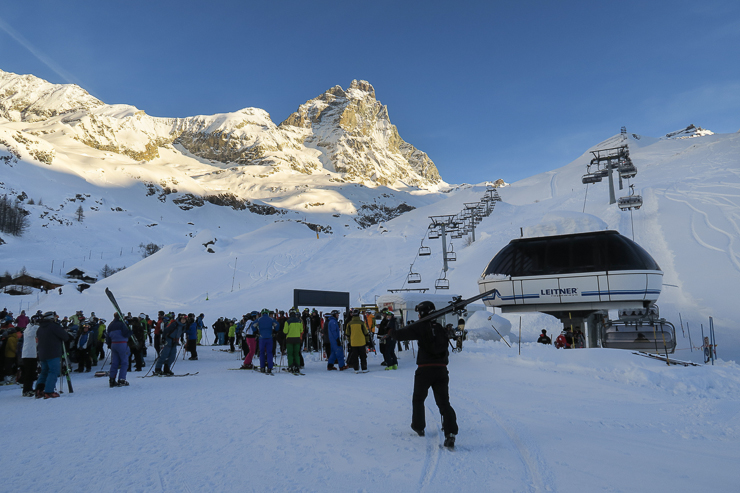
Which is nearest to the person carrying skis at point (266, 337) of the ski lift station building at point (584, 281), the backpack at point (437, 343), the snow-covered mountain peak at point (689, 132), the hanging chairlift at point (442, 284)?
the backpack at point (437, 343)

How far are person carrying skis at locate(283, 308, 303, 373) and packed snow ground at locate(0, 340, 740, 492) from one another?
1823 mm

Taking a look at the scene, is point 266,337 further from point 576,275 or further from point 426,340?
point 576,275

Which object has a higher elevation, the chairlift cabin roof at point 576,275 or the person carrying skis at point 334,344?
the chairlift cabin roof at point 576,275

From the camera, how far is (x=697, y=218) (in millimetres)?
33312

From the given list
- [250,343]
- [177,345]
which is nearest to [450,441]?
[250,343]

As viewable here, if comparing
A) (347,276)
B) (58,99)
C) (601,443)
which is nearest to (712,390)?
(601,443)

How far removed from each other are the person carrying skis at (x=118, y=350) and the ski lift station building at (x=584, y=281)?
10590 mm

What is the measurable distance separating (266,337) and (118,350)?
3.08m

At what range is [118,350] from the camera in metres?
9.26

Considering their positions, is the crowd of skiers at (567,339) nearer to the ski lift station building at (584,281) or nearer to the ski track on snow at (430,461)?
the ski lift station building at (584,281)

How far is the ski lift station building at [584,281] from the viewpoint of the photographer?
613 inches

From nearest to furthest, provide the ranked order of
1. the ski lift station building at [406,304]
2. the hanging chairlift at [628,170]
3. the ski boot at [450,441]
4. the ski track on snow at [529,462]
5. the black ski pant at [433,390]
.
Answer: the ski track on snow at [529,462] → the ski boot at [450,441] → the black ski pant at [433,390] → the ski lift station building at [406,304] → the hanging chairlift at [628,170]

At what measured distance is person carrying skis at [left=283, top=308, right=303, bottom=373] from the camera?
1102 cm

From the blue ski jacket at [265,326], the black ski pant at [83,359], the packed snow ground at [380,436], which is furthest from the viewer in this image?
the black ski pant at [83,359]
